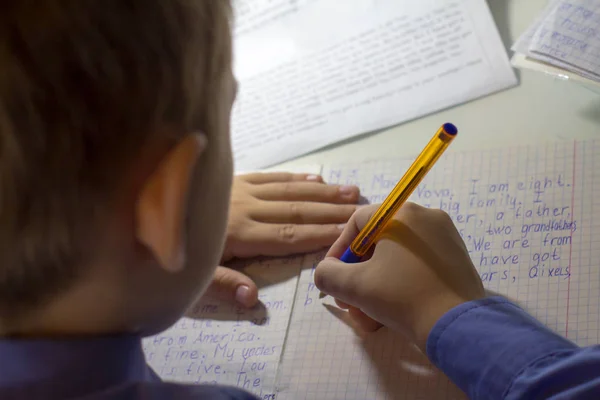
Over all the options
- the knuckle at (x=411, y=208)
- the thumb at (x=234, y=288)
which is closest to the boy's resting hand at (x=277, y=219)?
the thumb at (x=234, y=288)

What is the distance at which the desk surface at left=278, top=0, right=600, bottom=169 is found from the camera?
2.06ft

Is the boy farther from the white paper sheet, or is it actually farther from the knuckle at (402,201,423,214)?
the white paper sheet

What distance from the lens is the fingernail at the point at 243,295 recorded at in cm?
60

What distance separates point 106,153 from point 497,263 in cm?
38

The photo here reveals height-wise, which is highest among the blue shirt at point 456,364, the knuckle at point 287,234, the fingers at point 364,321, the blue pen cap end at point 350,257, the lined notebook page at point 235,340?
the blue shirt at point 456,364

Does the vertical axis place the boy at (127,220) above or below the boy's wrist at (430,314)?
above

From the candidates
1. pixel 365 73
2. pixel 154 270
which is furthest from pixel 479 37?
pixel 154 270

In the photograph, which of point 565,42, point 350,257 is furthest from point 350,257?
point 565,42

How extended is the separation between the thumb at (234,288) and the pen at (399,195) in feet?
0.35

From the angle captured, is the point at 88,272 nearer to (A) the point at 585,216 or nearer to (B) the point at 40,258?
(B) the point at 40,258

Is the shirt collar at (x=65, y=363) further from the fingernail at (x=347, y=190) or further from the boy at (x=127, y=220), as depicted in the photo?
the fingernail at (x=347, y=190)

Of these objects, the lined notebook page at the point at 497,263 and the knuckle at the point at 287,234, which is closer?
the lined notebook page at the point at 497,263

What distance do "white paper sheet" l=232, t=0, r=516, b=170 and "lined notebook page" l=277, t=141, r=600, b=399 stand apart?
0.12 m

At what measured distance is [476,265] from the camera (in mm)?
552
